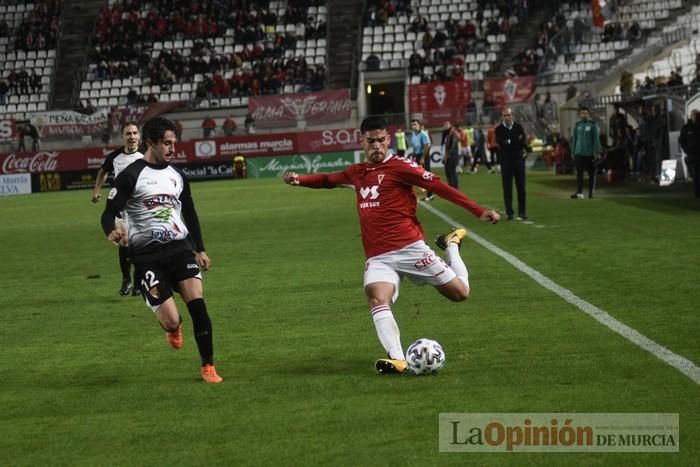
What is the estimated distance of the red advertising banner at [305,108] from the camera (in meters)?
52.3

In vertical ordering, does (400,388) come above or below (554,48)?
below

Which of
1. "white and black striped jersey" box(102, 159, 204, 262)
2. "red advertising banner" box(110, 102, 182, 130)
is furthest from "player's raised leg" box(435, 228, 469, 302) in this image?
"red advertising banner" box(110, 102, 182, 130)

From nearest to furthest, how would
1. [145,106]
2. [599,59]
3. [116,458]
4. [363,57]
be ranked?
[116,458]
[599,59]
[145,106]
[363,57]

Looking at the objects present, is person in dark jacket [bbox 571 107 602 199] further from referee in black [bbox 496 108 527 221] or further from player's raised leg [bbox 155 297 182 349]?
player's raised leg [bbox 155 297 182 349]

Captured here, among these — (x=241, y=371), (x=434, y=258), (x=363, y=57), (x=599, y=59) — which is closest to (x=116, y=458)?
(x=241, y=371)

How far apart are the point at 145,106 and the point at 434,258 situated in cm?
4579

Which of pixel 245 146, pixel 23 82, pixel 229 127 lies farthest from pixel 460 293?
pixel 23 82

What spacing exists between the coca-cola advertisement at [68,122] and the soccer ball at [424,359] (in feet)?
152

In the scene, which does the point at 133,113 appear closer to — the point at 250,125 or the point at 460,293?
the point at 250,125

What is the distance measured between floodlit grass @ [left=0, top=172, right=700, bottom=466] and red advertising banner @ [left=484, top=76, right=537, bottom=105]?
3053cm

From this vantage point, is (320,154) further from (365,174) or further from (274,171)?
(365,174)

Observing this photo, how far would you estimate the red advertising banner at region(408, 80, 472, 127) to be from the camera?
50375mm

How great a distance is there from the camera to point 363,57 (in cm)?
5709

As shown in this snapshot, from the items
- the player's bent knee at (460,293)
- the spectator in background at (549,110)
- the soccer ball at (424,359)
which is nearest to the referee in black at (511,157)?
the player's bent knee at (460,293)
